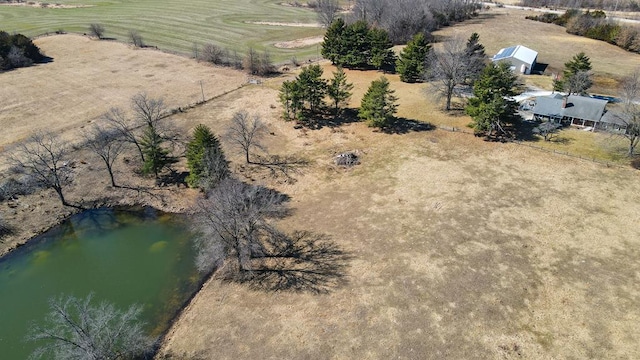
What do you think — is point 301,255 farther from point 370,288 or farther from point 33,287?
point 33,287

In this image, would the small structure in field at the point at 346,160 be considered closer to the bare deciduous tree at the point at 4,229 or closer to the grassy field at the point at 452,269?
the grassy field at the point at 452,269

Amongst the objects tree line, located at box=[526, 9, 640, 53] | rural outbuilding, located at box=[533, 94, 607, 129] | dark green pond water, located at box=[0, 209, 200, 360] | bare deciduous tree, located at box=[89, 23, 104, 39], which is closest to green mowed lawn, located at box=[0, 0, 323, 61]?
bare deciduous tree, located at box=[89, 23, 104, 39]

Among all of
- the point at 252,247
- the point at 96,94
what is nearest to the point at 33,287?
the point at 252,247

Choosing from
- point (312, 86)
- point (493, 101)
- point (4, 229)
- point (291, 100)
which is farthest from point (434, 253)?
point (4, 229)

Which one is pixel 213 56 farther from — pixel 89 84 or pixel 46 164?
pixel 46 164

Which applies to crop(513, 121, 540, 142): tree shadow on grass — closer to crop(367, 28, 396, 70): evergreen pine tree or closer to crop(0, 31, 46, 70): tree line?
crop(367, 28, 396, 70): evergreen pine tree

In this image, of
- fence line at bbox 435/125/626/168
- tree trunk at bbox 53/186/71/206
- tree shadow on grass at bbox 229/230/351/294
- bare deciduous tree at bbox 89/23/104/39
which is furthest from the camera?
bare deciduous tree at bbox 89/23/104/39
